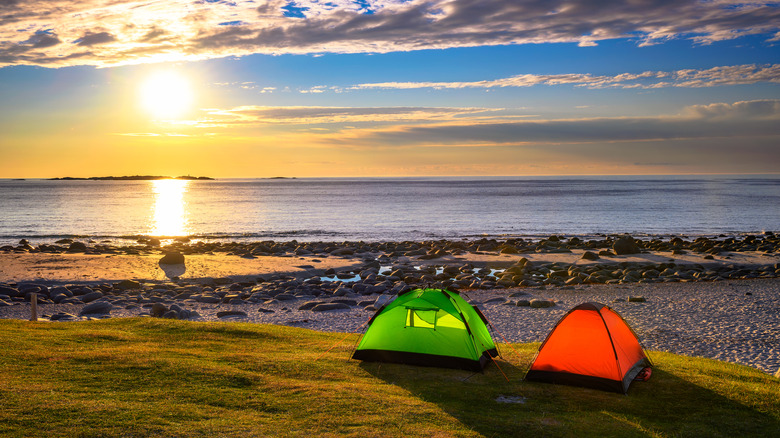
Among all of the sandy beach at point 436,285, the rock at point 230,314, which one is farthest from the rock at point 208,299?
the rock at point 230,314

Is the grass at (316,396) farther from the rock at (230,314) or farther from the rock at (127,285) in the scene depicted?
the rock at (127,285)

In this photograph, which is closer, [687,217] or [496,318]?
[496,318]

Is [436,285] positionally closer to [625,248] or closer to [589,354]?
[589,354]

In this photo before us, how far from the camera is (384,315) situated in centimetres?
1380

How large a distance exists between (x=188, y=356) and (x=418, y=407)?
6224mm

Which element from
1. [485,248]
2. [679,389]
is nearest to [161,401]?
[679,389]

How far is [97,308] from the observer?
21.3 m

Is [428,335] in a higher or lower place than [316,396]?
higher

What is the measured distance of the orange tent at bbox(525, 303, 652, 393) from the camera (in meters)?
11.8

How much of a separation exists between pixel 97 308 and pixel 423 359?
14694mm

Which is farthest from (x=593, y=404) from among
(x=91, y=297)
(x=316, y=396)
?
(x=91, y=297)

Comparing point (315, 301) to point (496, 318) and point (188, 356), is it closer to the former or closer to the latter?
point (496, 318)

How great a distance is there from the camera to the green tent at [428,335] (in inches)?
512

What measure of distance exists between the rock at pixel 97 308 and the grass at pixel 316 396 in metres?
6.54
